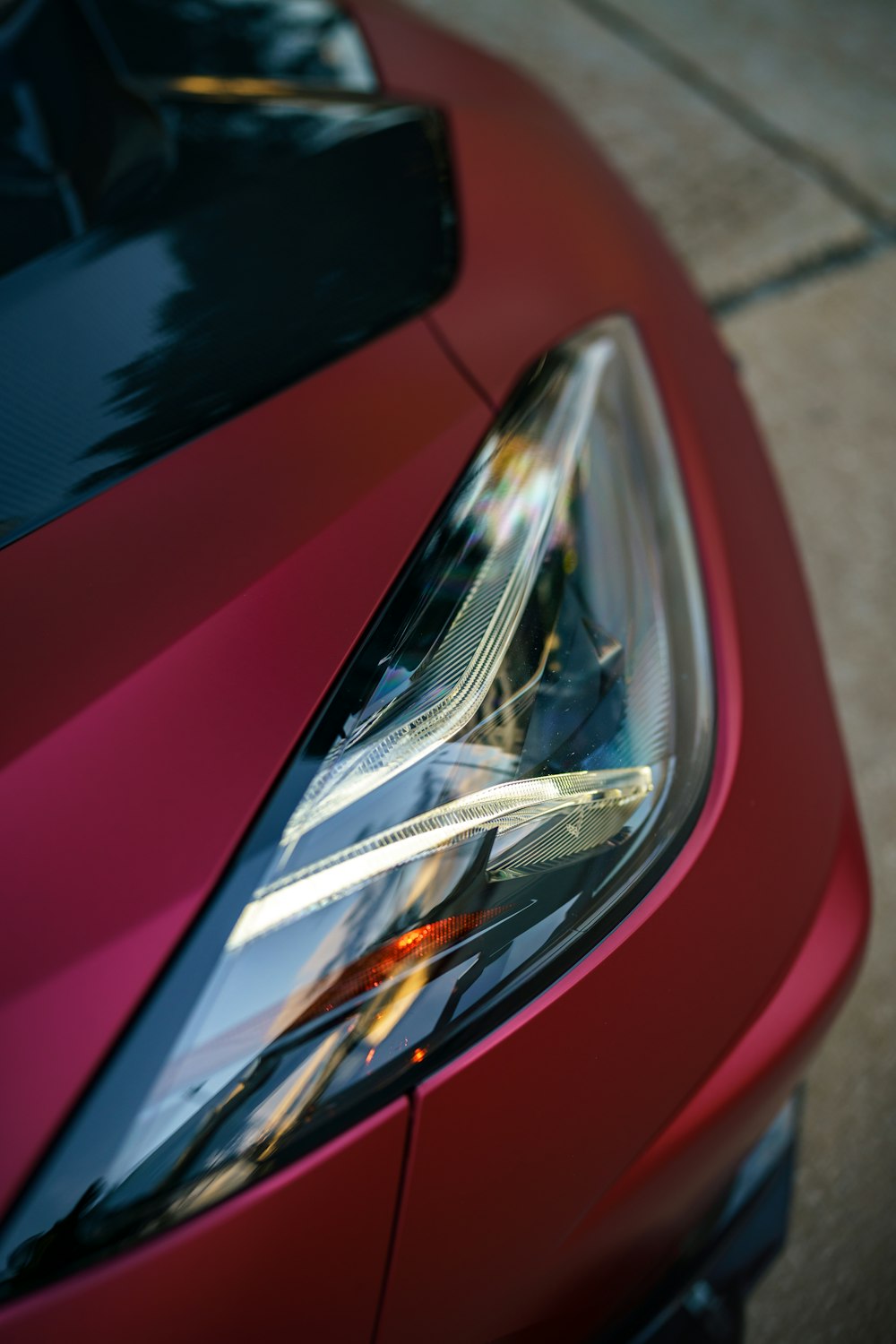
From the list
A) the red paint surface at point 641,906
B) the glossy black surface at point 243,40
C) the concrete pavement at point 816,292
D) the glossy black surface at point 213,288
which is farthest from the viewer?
the concrete pavement at point 816,292

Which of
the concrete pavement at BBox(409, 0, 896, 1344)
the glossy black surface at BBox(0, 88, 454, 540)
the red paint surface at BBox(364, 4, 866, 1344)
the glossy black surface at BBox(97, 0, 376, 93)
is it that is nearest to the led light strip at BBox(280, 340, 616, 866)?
the red paint surface at BBox(364, 4, 866, 1344)

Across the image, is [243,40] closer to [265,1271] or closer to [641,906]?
[641,906]

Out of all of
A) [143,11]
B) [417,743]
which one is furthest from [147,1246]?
[143,11]

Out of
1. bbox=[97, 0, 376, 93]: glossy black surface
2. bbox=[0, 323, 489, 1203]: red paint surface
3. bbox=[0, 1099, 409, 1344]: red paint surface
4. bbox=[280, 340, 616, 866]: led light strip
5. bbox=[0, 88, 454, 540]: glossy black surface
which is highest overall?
bbox=[97, 0, 376, 93]: glossy black surface

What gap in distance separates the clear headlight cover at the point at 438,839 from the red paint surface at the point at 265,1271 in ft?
0.06

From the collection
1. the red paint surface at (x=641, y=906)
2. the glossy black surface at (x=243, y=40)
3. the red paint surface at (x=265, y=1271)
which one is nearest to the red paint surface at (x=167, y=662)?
the red paint surface at (x=265, y=1271)

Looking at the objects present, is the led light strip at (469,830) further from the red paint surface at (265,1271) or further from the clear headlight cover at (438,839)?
the red paint surface at (265,1271)

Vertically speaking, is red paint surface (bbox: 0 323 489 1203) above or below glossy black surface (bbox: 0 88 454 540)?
below

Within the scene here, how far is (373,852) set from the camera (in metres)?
0.85

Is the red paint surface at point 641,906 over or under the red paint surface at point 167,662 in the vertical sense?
under

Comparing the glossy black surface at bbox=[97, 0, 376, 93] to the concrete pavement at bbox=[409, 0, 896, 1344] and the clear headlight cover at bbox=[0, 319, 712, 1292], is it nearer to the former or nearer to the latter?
the clear headlight cover at bbox=[0, 319, 712, 1292]

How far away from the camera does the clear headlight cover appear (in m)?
0.76

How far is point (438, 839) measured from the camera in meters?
0.87

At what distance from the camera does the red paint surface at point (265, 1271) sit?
2.38ft
